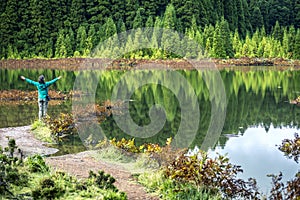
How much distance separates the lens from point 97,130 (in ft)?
52.4

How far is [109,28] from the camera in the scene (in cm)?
5859

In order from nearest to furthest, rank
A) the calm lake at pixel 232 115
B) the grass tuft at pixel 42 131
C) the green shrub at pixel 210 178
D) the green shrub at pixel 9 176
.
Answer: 1. the green shrub at pixel 9 176
2. the green shrub at pixel 210 178
3. the calm lake at pixel 232 115
4. the grass tuft at pixel 42 131

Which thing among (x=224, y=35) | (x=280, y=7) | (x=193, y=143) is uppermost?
(x=280, y=7)

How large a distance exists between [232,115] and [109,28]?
133 ft

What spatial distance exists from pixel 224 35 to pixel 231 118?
40.8 metres

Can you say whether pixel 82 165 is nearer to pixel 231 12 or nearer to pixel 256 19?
pixel 231 12

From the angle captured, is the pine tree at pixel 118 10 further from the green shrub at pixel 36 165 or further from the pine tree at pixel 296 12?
the green shrub at pixel 36 165

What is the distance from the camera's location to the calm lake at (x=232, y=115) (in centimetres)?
1296

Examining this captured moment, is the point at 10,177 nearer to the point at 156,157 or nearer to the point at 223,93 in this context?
the point at 156,157

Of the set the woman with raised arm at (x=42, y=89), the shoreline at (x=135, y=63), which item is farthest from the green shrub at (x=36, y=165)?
the shoreline at (x=135, y=63)


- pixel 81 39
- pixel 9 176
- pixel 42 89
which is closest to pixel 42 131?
pixel 42 89

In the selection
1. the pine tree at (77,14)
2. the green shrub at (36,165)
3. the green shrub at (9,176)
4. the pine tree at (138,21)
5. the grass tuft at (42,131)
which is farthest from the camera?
the pine tree at (77,14)

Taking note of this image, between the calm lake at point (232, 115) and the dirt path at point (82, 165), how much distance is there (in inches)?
100

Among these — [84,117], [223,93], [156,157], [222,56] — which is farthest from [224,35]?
[156,157]
